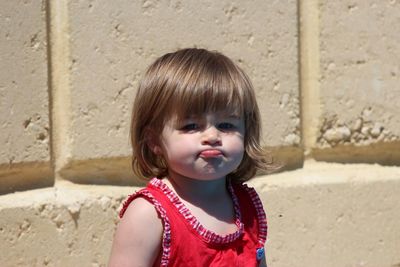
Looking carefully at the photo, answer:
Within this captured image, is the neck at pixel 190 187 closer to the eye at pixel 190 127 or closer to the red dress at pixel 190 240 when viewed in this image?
the red dress at pixel 190 240

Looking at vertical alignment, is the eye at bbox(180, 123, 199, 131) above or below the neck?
above

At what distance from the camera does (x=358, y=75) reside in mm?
3938

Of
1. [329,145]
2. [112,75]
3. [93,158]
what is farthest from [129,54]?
[329,145]

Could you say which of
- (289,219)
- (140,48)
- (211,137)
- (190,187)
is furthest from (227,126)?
(289,219)

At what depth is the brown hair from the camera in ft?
8.93

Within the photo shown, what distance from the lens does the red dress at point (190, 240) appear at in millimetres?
2734

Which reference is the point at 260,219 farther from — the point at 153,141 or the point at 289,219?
the point at 289,219

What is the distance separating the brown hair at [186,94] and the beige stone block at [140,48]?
549 mm

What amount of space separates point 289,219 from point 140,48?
903 mm

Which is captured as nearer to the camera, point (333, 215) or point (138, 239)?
point (138, 239)

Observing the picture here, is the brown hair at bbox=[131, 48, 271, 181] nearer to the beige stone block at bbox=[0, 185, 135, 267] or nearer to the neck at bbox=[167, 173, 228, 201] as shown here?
the neck at bbox=[167, 173, 228, 201]

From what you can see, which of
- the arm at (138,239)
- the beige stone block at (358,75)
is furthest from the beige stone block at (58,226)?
the beige stone block at (358,75)

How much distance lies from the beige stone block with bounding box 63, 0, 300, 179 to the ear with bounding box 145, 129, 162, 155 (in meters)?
0.62

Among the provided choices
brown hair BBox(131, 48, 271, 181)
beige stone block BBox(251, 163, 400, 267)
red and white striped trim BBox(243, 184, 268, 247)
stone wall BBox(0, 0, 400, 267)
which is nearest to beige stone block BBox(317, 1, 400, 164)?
stone wall BBox(0, 0, 400, 267)
